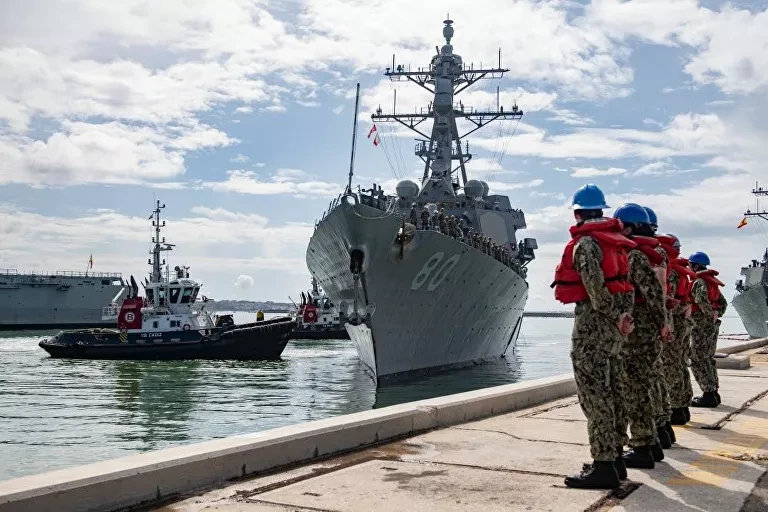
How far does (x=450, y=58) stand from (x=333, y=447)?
2862cm

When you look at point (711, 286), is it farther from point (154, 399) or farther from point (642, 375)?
point (154, 399)

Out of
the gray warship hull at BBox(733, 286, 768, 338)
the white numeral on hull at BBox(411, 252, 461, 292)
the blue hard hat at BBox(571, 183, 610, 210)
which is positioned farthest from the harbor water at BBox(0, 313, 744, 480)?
the gray warship hull at BBox(733, 286, 768, 338)

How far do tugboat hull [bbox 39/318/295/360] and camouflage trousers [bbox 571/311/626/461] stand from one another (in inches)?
1209

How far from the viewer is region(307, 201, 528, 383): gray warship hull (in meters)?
17.3

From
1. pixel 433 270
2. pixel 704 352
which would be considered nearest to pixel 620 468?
pixel 704 352

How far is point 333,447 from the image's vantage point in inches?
195

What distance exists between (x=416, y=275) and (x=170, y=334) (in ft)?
62.1

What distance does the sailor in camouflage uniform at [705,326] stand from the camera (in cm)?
808

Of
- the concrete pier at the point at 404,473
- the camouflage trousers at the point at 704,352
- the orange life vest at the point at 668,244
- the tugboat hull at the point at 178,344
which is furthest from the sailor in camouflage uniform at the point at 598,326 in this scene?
the tugboat hull at the point at 178,344

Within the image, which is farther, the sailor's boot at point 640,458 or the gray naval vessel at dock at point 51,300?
the gray naval vessel at dock at point 51,300

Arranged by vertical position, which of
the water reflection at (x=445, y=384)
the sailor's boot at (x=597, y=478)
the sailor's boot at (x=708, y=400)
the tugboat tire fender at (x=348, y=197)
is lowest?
the water reflection at (x=445, y=384)

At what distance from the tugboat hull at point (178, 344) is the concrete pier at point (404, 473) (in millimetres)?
28537

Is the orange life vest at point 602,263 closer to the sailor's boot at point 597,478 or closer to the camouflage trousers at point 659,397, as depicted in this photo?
the sailor's boot at point 597,478

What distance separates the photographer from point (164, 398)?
814 inches
